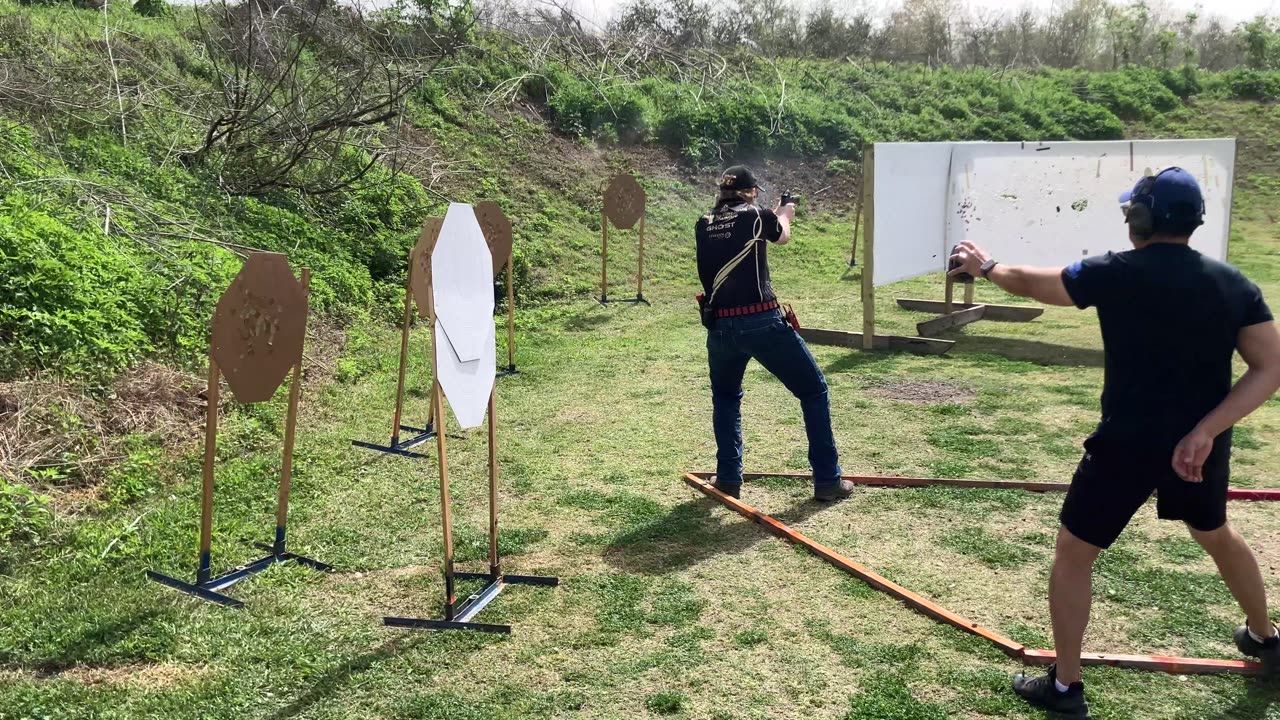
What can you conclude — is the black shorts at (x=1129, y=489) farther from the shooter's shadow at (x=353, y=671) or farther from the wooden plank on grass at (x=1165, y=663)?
the shooter's shadow at (x=353, y=671)

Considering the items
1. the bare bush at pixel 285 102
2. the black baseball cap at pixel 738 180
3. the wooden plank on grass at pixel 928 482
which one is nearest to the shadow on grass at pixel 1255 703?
the wooden plank on grass at pixel 928 482

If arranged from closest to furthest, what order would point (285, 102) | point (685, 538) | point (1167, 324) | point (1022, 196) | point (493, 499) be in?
point (1167, 324) → point (493, 499) → point (685, 538) → point (1022, 196) → point (285, 102)

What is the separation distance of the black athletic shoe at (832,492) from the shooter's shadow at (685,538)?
47mm

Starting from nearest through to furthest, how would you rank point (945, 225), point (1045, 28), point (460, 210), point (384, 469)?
point (460, 210), point (384, 469), point (945, 225), point (1045, 28)

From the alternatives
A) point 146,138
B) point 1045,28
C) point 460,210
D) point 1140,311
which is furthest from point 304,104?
point 1045,28

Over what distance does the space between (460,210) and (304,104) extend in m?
8.06

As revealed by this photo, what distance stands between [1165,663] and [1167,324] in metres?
1.30

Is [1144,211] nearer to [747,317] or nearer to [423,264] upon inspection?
[747,317]

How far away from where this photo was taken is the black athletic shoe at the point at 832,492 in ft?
16.4

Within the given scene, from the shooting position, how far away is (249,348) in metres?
3.68

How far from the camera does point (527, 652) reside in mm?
3449

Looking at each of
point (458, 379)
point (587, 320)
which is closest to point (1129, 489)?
point (458, 379)

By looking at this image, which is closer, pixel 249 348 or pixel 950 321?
pixel 249 348

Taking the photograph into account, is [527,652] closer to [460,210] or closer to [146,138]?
[460,210]
